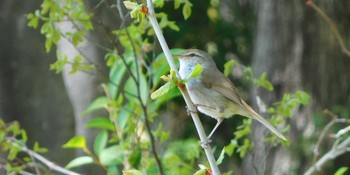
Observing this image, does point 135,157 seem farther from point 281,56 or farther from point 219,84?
point 281,56

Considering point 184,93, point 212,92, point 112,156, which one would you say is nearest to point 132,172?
point 184,93

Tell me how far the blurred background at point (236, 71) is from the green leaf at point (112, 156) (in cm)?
77

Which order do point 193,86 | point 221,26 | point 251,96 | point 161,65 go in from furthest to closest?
point 221,26 < point 251,96 < point 161,65 < point 193,86

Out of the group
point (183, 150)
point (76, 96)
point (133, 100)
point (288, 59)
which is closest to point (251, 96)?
point (288, 59)

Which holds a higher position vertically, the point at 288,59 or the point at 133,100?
the point at 133,100

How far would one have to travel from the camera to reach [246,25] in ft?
22.1

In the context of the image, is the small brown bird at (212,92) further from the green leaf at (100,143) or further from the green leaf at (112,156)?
the green leaf at (100,143)

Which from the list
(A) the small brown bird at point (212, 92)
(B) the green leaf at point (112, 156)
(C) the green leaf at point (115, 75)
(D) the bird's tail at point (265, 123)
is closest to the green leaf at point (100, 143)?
(B) the green leaf at point (112, 156)

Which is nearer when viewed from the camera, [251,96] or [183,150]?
[183,150]

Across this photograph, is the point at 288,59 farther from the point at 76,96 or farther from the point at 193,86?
the point at 193,86

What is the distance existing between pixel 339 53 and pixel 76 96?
2263mm

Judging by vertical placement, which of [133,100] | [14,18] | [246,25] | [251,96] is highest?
[14,18]

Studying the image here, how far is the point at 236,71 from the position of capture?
6758 mm

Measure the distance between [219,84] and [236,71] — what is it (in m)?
3.02
